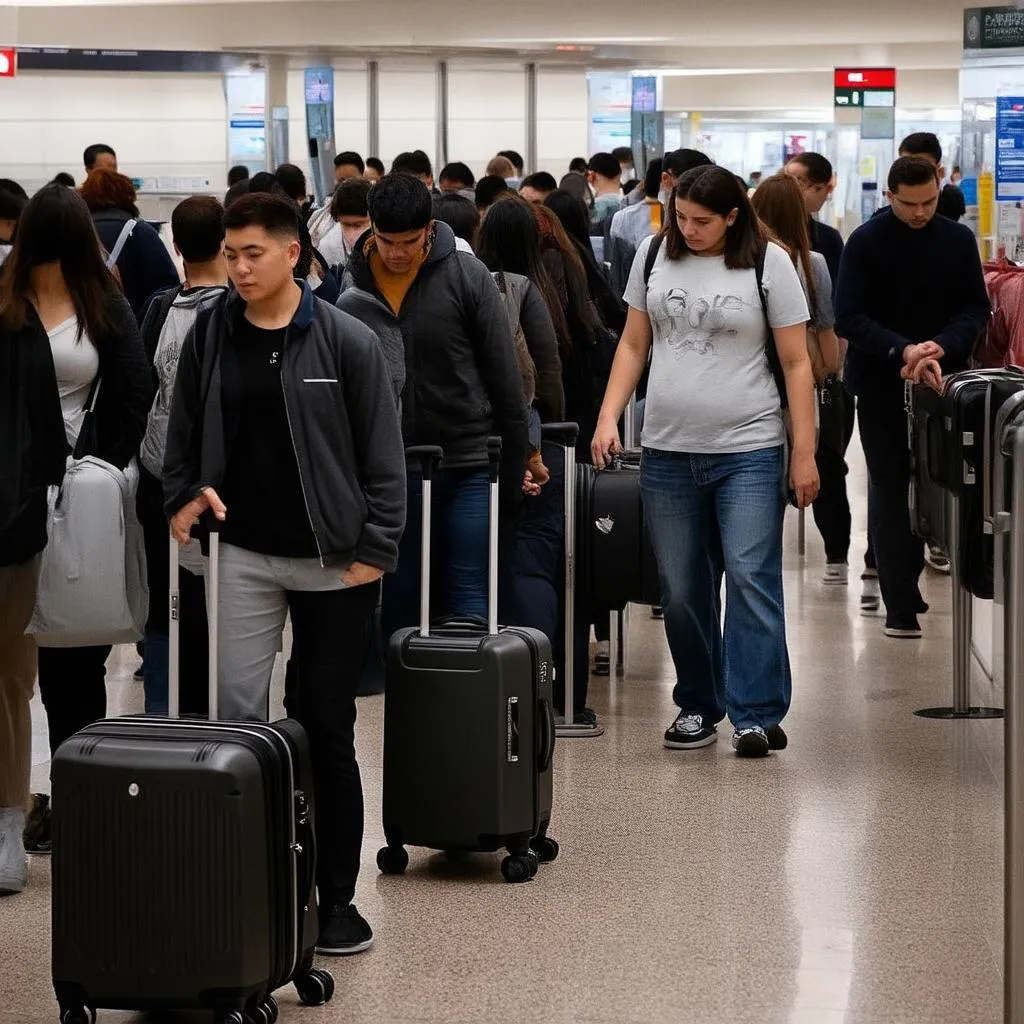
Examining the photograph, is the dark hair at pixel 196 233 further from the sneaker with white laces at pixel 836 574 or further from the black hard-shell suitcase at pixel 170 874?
the sneaker with white laces at pixel 836 574

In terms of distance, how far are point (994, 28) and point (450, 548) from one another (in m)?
4.93

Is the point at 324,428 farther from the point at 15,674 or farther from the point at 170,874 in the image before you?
the point at 15,674

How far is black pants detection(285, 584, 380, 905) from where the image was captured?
3.67 meters

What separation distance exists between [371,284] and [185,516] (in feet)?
4.15

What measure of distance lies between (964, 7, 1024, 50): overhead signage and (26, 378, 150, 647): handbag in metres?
5.52

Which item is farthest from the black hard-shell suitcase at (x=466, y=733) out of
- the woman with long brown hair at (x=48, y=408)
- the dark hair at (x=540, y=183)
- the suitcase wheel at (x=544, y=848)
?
→ the dark hair at (x=540, y=183)

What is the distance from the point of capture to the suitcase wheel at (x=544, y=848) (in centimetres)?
445

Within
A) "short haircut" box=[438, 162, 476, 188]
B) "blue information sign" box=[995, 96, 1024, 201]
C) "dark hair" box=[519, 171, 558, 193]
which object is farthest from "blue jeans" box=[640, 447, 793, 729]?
"dark hair" box=[519, 171, 558, 193]

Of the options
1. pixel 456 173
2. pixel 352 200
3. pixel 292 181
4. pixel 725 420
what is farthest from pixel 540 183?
pixel 725 420

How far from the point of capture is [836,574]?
8.45 m

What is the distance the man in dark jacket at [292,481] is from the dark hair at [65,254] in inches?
28.0

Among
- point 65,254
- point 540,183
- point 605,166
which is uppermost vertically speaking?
point 605,166

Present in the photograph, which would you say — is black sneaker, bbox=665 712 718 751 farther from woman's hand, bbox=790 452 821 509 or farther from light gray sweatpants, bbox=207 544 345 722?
light gray sweatpants, bbox=207 544 345 722

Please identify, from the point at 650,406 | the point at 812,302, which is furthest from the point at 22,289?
the point at 812,302
